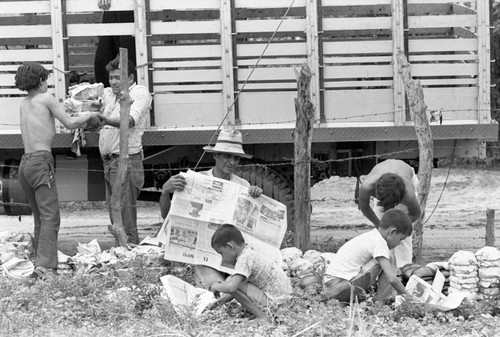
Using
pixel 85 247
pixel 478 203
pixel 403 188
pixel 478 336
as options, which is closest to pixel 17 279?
pixel 85 247

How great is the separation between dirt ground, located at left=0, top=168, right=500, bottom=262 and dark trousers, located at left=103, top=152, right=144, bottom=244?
5.00 ft

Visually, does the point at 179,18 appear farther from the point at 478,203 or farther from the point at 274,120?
the point at 478,203

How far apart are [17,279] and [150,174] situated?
10.7ft

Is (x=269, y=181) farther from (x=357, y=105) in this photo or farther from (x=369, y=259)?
(x=369, y=259)

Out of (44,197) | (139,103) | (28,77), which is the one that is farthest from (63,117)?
(139,103)

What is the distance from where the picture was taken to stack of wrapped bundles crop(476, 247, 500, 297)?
7926mm

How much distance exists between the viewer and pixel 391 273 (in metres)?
7.00

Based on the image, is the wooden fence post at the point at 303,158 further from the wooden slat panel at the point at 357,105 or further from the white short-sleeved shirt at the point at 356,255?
the white short-sleeved shirt at the point at 356,255

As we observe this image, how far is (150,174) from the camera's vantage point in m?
11.4

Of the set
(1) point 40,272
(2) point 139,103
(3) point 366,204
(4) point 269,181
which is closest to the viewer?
(3) point 366,204

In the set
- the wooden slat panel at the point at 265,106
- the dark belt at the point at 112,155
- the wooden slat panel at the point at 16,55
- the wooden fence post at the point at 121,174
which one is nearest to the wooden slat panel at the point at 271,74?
the wooden slat panel at the point at 265,106

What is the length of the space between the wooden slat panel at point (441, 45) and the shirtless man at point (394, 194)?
2.40m

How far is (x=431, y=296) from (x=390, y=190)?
942 mm

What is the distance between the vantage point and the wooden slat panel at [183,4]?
10.6 meters
